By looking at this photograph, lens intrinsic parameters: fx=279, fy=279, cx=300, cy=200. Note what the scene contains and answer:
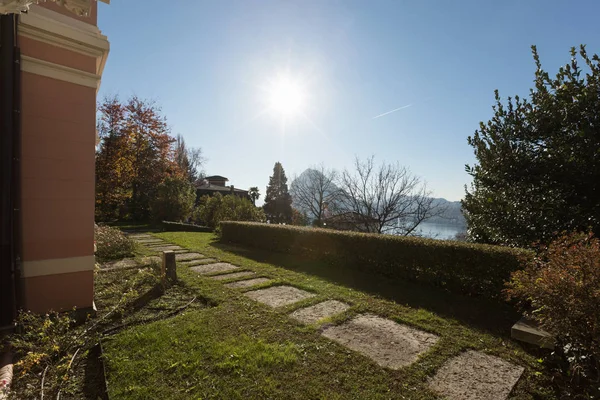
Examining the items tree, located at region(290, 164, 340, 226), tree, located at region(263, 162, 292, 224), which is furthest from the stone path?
tree, located at region(263, 162, 292, 224)

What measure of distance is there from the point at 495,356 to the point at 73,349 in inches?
184

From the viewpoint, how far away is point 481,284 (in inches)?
202

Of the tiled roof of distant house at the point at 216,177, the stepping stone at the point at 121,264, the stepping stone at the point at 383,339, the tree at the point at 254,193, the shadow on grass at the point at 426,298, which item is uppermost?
the tiled roof of distant house at the point at 216,177

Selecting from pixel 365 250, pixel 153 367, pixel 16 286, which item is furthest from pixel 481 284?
pixel 16 286

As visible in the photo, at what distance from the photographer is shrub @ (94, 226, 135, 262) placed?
7.44m

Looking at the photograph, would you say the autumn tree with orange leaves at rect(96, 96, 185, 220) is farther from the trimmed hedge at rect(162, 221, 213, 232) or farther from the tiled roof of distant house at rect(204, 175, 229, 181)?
the tiled roof of distant house at rect(204, 175, 229, 181)

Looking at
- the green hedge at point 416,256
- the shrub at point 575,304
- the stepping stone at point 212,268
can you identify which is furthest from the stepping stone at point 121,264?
the shrub at point 575,304

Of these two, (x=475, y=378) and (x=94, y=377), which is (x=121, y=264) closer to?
(x=94, y=377)

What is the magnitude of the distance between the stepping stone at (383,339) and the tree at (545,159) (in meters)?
3.74

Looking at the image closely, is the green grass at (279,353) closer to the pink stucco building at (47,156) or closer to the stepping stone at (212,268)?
A: the pink stucco building at (47,156)

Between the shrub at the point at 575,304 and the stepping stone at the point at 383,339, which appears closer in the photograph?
the shrub at the point at 575,304

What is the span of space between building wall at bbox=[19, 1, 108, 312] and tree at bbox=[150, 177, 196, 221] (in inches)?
618

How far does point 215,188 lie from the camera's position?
120 ft

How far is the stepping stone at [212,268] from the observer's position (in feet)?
21.6
